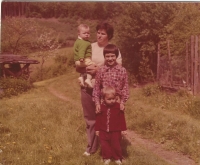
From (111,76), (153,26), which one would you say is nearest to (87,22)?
(111,76)

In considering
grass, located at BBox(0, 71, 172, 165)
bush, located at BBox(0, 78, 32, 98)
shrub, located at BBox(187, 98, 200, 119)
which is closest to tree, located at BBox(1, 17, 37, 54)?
bush, located at BBox(0, 78, 32, 98)

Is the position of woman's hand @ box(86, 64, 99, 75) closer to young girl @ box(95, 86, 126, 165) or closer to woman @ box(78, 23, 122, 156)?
woman @ box(78, 23, 122, 156)

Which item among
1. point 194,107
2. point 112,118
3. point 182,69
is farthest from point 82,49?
point 182,69

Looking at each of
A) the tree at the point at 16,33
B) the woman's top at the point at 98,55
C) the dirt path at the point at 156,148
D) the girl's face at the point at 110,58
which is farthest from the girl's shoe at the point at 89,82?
the tree at the point at 16,33

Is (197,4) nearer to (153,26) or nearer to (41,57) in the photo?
(153,26)

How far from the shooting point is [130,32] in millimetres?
5621

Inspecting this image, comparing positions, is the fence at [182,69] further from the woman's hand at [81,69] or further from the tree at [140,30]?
the woman's hand at [81,69]

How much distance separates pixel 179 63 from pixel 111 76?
2377mm

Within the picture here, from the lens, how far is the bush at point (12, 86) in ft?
13.5

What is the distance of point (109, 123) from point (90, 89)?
0.50 metres

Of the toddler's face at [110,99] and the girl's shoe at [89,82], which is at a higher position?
the girl's shoe at [89,82]

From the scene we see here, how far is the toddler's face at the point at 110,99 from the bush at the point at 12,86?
4.24 ft

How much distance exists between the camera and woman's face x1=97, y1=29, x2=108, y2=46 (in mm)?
3539

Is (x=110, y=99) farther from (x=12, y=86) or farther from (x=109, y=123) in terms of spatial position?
(x=12, y=86)
